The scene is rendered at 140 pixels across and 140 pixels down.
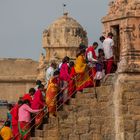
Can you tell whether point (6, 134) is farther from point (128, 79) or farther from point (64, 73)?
point (128, 79)

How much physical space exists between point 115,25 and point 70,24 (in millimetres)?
25965

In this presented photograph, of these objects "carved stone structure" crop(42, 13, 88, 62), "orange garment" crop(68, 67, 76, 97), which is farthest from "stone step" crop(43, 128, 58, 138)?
"carved stone structure" crop(42, 13, 88, 62)

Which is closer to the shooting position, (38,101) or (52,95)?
(52,95)

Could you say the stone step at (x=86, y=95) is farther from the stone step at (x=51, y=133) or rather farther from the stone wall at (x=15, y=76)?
the stone wall at (x=15, y=76)

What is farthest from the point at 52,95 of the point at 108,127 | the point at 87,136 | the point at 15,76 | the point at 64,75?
the point at 15,76

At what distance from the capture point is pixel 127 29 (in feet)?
55.9

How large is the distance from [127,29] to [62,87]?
232 centimetres

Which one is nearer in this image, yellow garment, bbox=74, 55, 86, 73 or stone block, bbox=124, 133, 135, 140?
stone block, bbox=124, 133, 135, 140

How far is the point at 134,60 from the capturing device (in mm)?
16734

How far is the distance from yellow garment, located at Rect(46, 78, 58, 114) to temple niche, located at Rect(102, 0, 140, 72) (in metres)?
1.56

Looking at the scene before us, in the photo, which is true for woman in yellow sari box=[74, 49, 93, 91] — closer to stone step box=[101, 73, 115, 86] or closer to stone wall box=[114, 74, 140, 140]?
stone step box=[101, 73, 115, 86]

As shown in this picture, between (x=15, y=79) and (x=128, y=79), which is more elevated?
(x=128, y=79)

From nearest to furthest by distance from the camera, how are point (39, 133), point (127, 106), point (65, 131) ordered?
1. point (127, 106)
2. point (65, 131)
3. point (39, 133)

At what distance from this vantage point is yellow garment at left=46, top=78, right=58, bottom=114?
715 inches
